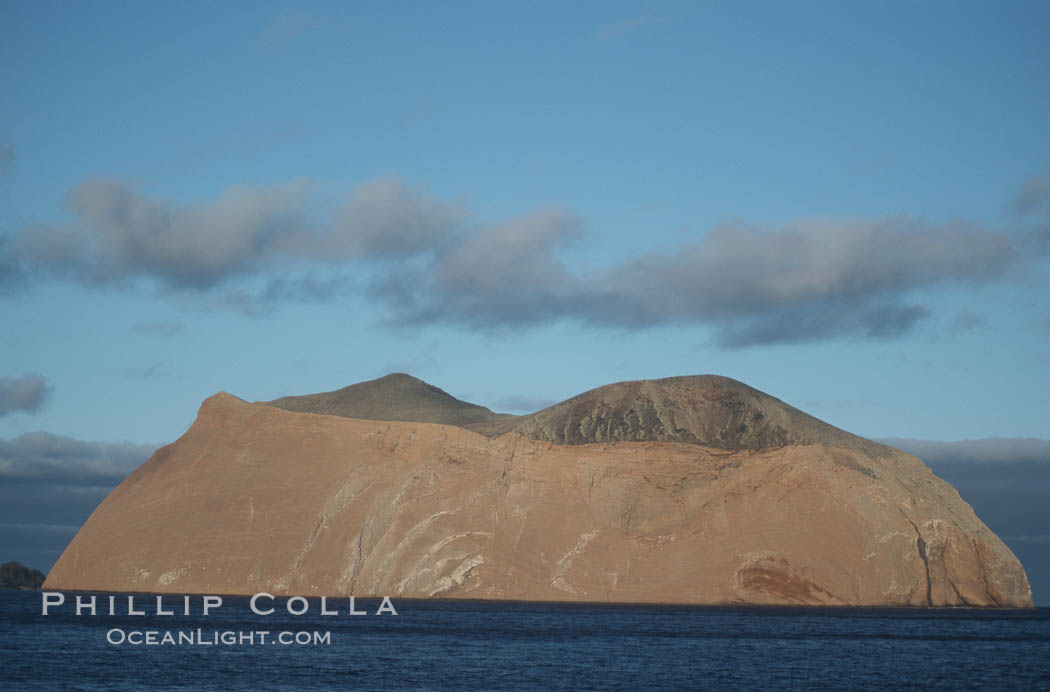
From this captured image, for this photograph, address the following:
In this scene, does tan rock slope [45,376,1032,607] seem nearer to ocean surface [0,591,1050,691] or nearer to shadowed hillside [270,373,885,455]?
shadowed hillside [270,373,885,455]

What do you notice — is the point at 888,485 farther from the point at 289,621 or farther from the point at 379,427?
the point at 289,621

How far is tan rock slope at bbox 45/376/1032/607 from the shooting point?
8694 cm

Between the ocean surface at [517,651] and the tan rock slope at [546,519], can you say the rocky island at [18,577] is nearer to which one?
the tan rock slope at [546,519]

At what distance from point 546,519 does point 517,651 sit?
112ft

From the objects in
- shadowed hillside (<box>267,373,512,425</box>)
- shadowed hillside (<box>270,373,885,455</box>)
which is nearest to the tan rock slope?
A: shadowed hillside (<box>270,373,885,455</box>)

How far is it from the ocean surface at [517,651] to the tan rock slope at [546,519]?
3.62 metres

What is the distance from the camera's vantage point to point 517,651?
54.6m

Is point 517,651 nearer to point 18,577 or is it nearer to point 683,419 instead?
point 683,419

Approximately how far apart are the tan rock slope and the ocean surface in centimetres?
Answer: 362

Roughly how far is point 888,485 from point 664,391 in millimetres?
21329

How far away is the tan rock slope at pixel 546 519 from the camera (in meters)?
86.9

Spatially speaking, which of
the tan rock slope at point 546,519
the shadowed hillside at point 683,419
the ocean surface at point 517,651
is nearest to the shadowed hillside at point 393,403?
the shadowed hillside at point 683,419

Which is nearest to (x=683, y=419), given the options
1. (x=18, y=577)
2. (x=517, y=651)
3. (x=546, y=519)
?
(x=546, y=519)

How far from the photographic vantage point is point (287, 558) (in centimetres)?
9019
